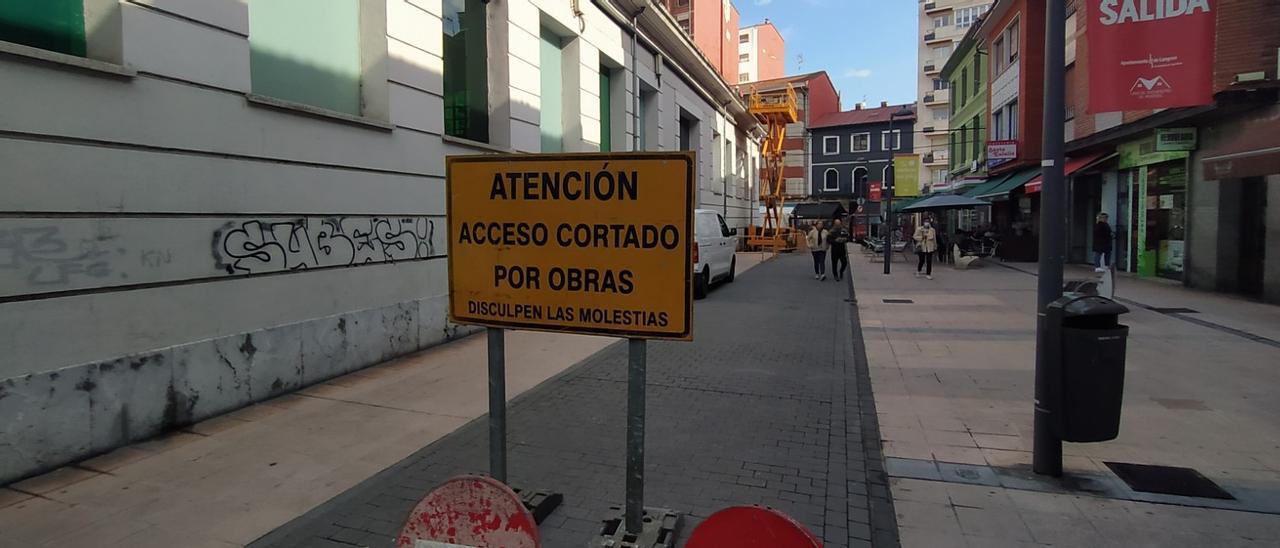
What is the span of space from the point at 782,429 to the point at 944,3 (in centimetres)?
6663

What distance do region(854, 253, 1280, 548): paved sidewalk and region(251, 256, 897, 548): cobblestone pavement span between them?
30 cm

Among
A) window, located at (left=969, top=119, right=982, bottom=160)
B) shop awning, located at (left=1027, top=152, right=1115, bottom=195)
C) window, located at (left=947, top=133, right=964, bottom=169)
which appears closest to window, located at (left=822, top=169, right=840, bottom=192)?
window, located at (left=947, top=133, right=964, bottom=169)

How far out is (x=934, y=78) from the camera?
61.4 m

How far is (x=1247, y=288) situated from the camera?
12.5m

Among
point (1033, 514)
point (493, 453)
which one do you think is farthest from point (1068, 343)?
point (493, 453)

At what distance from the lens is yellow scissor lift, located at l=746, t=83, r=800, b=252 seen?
34.2 meters

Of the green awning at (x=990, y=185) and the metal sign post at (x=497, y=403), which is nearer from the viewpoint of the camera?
the metal sign post at (x=497, y=403)

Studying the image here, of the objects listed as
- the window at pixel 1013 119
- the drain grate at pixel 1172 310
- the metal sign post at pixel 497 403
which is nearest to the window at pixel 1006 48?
the window at pixel 1013 119

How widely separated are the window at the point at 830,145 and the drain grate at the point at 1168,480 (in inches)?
2485

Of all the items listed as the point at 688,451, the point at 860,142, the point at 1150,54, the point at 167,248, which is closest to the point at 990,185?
the point at 1150,54

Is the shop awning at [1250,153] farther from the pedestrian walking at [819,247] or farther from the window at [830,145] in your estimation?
the window at [830,145]

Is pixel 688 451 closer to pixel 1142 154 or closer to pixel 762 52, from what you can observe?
pixel 1142 154

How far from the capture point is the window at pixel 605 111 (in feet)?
51.4

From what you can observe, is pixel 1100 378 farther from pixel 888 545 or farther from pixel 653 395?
pixel 653 395
